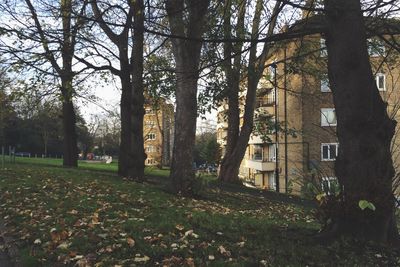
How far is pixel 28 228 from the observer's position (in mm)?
7852

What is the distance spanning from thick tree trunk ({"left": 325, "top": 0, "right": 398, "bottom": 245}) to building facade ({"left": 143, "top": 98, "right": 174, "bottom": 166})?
15372 millimetres

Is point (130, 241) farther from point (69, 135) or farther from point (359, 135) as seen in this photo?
point (69, 135)

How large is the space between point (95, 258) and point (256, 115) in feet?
80.4

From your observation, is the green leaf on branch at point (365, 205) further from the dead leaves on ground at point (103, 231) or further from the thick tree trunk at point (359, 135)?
the dead leaves on ground at point (103, 231)

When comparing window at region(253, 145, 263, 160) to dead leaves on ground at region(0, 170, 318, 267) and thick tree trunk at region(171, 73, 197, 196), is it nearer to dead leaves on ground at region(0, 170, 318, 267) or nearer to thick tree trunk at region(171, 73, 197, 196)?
thick tree trunk at region(171, 73, 197, 196)

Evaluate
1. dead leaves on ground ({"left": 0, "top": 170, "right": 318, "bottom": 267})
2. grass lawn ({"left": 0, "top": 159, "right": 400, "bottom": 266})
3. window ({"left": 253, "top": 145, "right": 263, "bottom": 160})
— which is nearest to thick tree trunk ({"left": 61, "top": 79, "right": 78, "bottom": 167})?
dead leaves on ground ({"left": 0, "top": 170, "right": 318, "bottom": 267})

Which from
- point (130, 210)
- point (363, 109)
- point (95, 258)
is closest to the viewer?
point (95, 258)

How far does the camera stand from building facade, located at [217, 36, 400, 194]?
9.72 metres

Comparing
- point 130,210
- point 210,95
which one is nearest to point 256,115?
point 210,95

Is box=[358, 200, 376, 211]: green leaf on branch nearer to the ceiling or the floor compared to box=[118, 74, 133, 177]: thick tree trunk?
nearer to the floor

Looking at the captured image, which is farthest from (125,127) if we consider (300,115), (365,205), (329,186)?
(300,115)

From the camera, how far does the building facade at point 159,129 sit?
91.9 feet

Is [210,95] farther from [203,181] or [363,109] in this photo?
[363,109]

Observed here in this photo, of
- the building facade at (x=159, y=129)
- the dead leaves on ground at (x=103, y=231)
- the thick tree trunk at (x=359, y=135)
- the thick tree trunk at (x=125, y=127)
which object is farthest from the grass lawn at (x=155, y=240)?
the building facade at (x=159, y=129)
